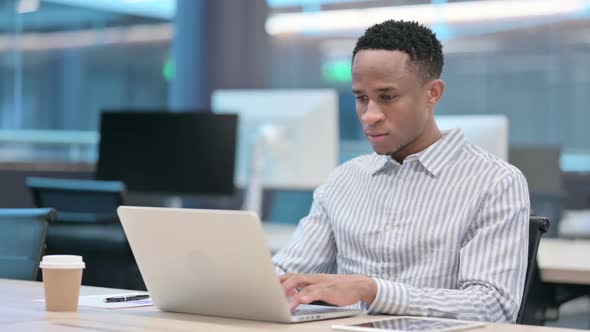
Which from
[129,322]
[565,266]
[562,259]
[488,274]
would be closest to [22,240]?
[129,322]

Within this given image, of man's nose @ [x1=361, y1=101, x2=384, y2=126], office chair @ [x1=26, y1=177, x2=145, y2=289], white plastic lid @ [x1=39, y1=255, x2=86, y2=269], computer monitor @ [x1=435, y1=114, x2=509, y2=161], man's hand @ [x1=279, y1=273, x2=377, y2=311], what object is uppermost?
man's nose @ [x1=361, y1=101, x2=384, y2=126]

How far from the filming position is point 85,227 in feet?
13.8

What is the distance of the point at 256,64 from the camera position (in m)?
6.48

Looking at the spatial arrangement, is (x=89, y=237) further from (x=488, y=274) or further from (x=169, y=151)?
(x=488, y=274)

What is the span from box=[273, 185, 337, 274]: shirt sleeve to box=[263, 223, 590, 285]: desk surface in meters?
0.96

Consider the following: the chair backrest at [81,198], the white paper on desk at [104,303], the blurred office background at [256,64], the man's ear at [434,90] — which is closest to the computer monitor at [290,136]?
the chair backrest at [81,198]

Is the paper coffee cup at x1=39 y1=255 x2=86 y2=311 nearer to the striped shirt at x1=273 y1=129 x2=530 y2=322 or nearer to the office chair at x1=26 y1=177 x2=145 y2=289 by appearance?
the striped shirt at x1=273 y1=129 x2=530 y2=322

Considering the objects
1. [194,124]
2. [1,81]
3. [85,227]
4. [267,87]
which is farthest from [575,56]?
[1,81]

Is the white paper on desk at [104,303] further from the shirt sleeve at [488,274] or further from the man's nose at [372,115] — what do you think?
the man's nose at [372,115]

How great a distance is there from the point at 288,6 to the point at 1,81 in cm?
215

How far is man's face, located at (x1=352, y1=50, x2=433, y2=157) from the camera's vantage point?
1.98m

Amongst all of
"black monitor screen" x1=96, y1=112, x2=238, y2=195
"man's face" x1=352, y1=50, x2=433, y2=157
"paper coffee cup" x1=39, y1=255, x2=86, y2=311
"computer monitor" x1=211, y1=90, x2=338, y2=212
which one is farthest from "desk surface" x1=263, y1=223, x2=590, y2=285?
"paper coffee cup" x1=39, y1=255, x2=86, y2=311

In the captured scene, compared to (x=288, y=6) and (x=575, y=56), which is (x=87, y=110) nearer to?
(x=288, y=6)

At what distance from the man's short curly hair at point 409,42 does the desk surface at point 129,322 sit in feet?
1.99
